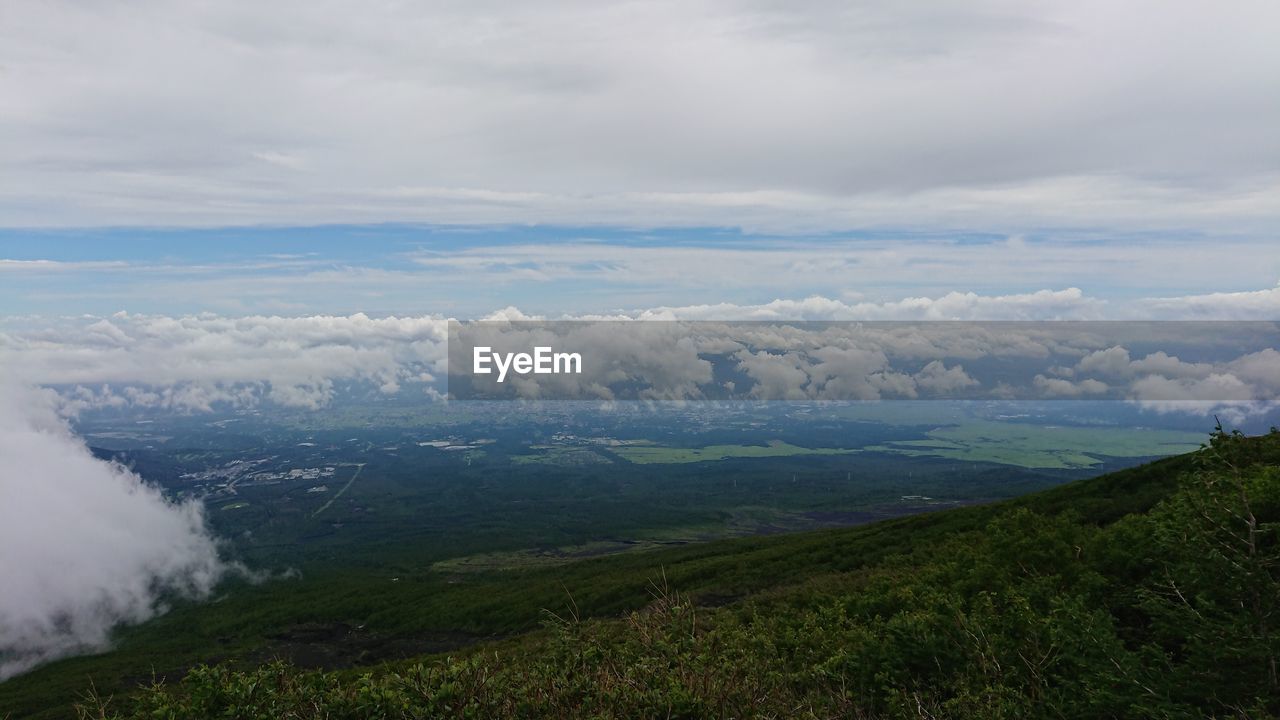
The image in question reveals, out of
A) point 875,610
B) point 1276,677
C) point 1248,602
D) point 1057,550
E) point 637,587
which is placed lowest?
point 637,587

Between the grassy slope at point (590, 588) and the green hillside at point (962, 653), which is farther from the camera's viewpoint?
the grassy slope at point (590, 588)

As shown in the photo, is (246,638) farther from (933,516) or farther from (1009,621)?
(1009,621)

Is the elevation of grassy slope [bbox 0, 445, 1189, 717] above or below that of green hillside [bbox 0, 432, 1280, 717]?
below

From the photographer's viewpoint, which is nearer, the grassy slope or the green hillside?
the green hillside

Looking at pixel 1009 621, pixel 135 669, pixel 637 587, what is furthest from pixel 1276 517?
pixel 135 669

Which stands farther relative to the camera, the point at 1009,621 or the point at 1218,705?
the point at 1009,621

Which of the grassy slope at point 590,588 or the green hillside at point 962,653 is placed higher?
the green hillside at point 962,653

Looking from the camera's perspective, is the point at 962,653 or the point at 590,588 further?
the point at 590,588

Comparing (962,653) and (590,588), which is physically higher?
(962,653)
